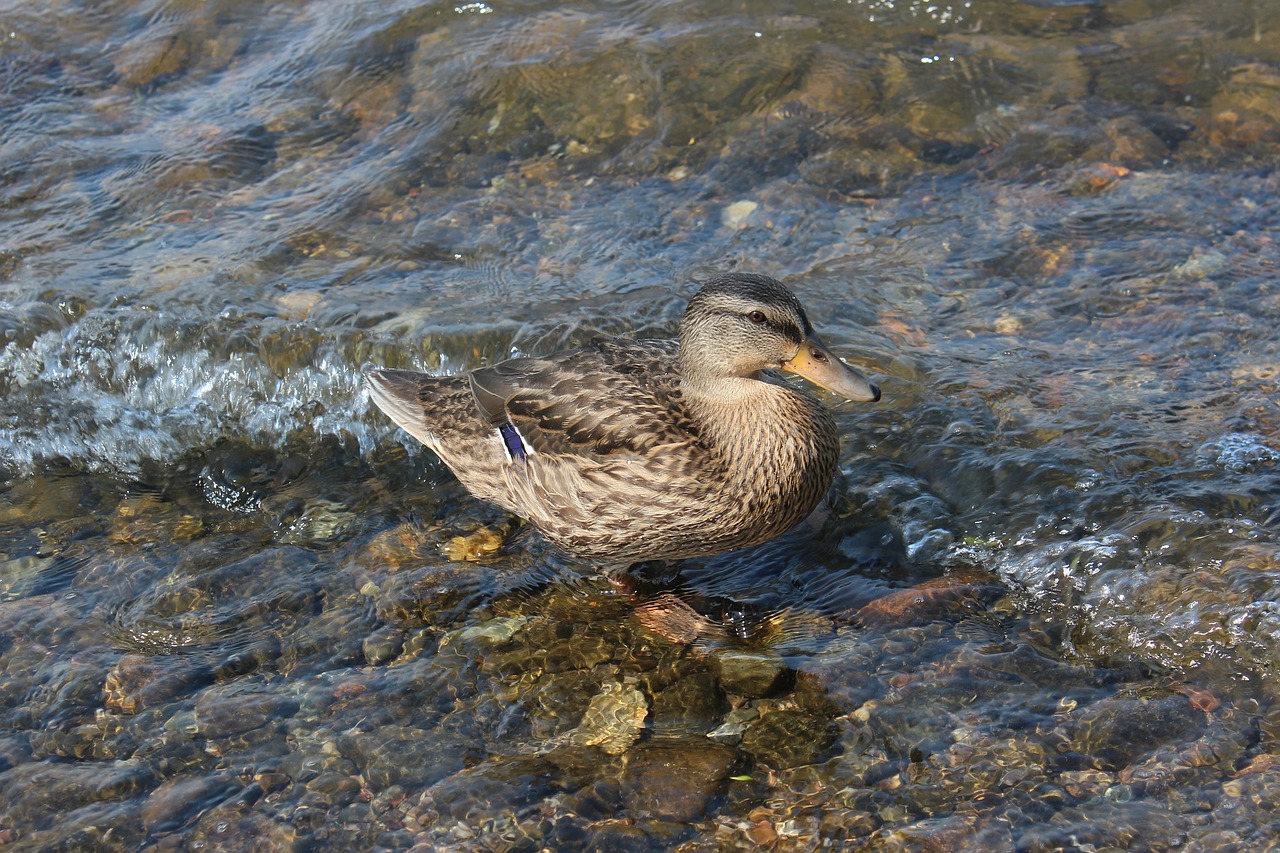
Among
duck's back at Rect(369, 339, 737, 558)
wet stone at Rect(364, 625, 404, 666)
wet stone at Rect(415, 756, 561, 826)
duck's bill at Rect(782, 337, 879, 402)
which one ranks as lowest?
wet stone at Rect(415, 756, 561, 826)

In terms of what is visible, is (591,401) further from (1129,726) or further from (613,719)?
(1129,726)

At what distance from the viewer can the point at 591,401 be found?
→ 527cm

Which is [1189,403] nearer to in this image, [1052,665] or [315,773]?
[1052,665]

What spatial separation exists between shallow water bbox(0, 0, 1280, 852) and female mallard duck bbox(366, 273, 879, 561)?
40 centimetres

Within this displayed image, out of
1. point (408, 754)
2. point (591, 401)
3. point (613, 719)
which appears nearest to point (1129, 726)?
point (613, 719)

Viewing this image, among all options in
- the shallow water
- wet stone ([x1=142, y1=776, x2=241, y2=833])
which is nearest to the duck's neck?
the shallow water

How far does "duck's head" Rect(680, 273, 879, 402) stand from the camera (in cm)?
495

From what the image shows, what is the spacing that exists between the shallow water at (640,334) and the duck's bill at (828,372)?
2.68 ft

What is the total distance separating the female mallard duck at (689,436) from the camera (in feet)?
16.4

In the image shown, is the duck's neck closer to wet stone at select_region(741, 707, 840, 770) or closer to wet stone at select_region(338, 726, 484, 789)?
wet stone at select_region(741, 707, 840, 770)

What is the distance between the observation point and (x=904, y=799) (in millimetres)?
4121

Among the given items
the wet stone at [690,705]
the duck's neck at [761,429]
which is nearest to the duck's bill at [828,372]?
the duck's neck at [761,429]

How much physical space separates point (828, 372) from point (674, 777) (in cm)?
Result: 176

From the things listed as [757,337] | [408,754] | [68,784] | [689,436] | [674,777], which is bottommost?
[68,784]
